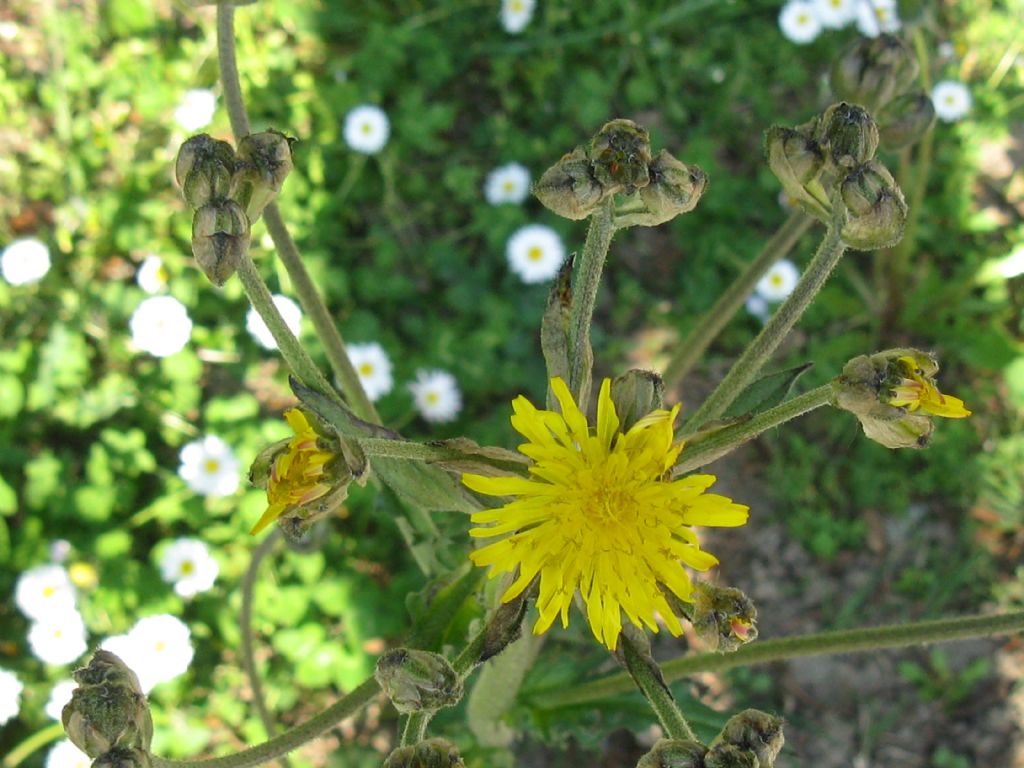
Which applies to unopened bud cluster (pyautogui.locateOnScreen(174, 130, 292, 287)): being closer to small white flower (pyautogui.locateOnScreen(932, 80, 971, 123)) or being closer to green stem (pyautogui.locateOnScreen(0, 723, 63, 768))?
green stem (pyautogui.locateOnScreen(0, 723, 63, 768))

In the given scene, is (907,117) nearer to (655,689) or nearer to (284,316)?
(655,689)

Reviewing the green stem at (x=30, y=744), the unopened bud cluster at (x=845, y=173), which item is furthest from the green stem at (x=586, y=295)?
the green stem at (x=30, y=744)

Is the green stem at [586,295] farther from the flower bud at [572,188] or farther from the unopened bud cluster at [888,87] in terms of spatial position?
the unopened bud cluster at [888,87]

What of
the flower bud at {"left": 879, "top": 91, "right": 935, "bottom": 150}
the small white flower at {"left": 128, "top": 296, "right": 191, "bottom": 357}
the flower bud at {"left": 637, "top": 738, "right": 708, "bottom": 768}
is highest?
the small white flower at {"left": 128, "top": 296, "right": 191, "bottom": 357}

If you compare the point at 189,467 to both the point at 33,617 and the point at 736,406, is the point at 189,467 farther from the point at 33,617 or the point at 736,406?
the point at 736,406

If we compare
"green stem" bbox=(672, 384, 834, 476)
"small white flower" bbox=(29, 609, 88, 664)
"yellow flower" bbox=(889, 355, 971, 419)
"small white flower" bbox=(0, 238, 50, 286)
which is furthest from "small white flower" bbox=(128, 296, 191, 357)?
"yellow flower" bbox=(889, 355, 971, 419)

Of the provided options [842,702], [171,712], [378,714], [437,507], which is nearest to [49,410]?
[171,712]
